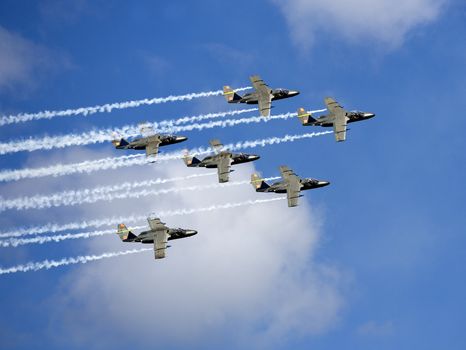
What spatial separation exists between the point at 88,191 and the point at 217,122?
2390cm

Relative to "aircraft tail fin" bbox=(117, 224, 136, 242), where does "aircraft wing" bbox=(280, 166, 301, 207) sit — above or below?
above

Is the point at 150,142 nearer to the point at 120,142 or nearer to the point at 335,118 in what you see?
the point at 120,142

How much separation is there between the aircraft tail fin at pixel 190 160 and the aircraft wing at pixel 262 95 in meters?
11.9

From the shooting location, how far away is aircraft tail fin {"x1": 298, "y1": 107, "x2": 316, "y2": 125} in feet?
540

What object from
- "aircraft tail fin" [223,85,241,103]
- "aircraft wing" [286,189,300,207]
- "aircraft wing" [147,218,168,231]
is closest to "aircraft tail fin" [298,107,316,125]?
"aircraft tail fin" [223,85,241,103]

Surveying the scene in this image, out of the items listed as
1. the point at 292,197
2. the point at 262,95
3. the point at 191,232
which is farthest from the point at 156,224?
the point at 262,95

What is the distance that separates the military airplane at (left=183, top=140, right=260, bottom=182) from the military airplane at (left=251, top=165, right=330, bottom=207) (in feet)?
12.7

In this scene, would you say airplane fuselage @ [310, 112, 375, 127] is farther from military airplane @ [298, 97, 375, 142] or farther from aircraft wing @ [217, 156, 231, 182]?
aircraft wing @ [217, 156, 231, 182]

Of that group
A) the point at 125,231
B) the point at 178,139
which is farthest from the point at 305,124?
the point at 125,231

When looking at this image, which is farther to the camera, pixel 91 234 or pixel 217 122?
pixel 217 122

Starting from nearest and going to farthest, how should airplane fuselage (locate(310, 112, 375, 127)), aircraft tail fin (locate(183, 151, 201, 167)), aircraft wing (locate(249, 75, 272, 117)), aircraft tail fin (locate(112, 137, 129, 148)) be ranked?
aircraft tail fin (locate(183, 151, 201, 167))
aircraft tail fin (locate(112, 137, 129, 148))
aircraft wing (locate(249, 75, 272, 117))
airplane fuselage (locate(310, 112, 375, 127))

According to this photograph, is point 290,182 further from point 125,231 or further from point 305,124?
point 125,231

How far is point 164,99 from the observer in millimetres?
160500

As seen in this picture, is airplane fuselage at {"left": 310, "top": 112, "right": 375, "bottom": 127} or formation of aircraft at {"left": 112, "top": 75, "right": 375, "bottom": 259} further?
airplane fuselage at {"left": 310, "top": 112, "right": 375, "bottom": 127}
